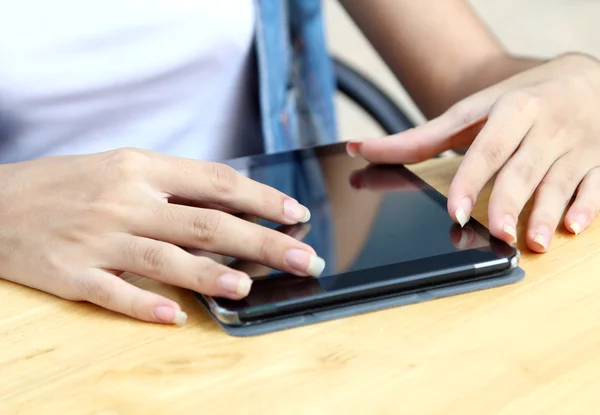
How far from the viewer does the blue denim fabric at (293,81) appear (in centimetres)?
92

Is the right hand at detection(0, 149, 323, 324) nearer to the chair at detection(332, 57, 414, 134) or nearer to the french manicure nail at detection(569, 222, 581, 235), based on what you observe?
the french manicure nail at detection(569, 222, 581, 235)

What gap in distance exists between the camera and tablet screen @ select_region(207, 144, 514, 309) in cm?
49

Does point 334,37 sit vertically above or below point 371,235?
below

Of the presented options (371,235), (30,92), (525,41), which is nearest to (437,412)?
(371,235)

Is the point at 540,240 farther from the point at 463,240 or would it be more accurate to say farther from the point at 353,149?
the point at 353,149

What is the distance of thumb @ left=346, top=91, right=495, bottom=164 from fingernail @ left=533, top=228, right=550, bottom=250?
142 mm

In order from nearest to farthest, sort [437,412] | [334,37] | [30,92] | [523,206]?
[437,412], [523,206], [30,92], [334,37]

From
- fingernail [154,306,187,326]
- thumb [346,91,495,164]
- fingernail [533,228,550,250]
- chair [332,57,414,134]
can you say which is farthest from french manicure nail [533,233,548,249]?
chair [332,57,414,134]

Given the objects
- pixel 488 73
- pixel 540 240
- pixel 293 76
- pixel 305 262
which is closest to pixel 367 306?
pixel 305 262

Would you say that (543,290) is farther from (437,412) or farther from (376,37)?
(376,37)

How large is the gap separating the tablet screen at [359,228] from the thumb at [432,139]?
1 cm

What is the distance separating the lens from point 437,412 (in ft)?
1.27

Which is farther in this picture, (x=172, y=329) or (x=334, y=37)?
(x=334, y=37)

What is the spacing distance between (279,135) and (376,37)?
18 centimetres
